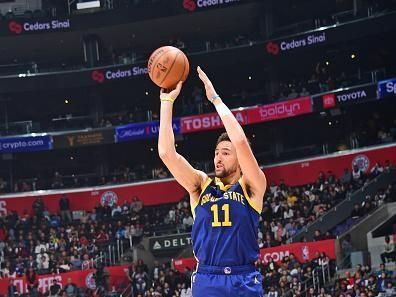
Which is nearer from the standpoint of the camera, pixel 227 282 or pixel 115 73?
pixel 227 282

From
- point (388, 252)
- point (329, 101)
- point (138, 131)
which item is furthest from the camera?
point (138, 131)

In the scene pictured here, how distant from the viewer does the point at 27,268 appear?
3259 cm

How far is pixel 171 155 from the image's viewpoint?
21.2 ft

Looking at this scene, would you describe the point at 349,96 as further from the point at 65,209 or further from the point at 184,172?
the point at 184,172

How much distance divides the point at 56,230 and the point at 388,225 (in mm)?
14366

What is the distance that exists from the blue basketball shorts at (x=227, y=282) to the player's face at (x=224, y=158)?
72 cm

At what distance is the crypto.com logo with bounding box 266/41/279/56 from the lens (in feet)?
128

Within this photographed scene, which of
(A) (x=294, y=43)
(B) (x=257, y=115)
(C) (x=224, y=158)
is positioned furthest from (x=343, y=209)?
(C) (x=224, y=158)

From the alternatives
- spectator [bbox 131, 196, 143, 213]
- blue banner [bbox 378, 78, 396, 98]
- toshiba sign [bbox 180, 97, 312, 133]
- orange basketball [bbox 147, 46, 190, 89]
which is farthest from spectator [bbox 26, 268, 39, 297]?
orange basketball [bbox 147, 46, 190, 89]

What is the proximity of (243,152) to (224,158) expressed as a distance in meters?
0.27

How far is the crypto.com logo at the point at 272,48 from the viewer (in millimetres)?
38897

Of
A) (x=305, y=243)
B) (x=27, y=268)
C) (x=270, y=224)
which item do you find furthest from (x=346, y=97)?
(x=27, y=268)

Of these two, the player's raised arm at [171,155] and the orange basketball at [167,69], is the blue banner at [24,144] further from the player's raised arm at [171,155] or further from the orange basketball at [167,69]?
the player's raised arm at [171,155]

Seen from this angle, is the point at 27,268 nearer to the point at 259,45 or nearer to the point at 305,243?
the point at 305,243
